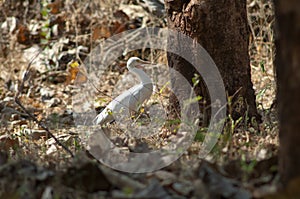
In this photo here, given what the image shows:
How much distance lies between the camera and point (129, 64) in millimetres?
6566

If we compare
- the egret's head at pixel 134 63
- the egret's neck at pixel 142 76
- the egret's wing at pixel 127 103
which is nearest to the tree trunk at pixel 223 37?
the egret's wing at pixel 127 103

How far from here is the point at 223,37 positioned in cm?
445

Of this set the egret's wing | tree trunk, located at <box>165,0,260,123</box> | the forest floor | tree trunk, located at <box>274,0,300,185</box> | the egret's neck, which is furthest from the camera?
the egret's neck

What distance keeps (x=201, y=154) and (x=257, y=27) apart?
14.3 ft

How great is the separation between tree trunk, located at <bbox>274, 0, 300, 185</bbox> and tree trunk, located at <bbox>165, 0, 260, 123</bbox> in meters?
2.03

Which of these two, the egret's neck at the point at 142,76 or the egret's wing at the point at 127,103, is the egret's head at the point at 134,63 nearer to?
the egret's neck at the point at 142,76

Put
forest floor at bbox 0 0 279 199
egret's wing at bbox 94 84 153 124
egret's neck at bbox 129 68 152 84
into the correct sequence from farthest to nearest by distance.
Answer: egret's neck at bbox 129 68 152 84 → egret's wing at bbox 94 84 153 124 → forest floor at bbox 0 0 279 199

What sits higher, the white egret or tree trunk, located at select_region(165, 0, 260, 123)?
tree trunk, located at select_region(165, 0, 260, 123)

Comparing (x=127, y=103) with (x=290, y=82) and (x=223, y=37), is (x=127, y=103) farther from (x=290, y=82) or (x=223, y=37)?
(x=290, y=82)

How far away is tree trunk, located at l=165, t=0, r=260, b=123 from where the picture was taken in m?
4.41

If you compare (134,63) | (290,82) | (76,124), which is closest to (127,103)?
(76,124)

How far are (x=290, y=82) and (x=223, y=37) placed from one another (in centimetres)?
223

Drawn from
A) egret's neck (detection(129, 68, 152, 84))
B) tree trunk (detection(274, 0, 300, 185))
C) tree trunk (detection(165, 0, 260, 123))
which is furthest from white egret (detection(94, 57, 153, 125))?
tree trunk (detection(274, 0, 300, 185))

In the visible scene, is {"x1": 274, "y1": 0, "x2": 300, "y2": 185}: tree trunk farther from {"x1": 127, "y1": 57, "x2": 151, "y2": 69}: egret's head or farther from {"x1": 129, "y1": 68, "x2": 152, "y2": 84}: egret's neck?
{"x1": 127, "y1": 57, "x2": 151, "y2": 69}: egret's head
